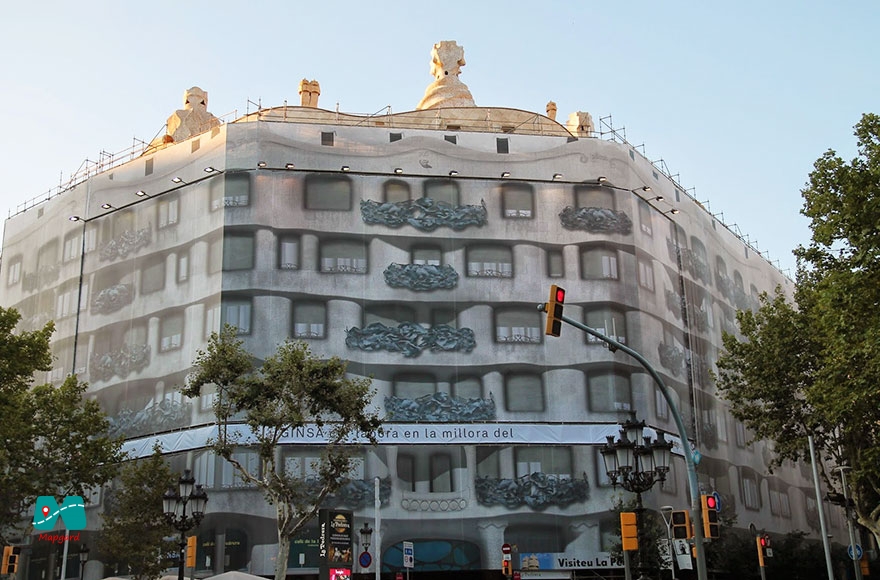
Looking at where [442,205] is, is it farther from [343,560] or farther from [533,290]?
[343,560]

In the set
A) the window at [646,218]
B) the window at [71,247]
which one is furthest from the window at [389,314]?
the window at [71,247]

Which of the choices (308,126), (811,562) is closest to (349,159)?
(308,126)

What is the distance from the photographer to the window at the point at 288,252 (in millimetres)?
47188

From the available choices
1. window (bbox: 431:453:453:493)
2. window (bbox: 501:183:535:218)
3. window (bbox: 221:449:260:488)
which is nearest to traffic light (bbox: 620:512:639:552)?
window (bbox: 431:453:453:493)

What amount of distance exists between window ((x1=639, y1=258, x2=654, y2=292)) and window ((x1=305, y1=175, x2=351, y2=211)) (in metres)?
14.6

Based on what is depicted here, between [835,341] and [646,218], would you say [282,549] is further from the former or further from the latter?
[646,218]

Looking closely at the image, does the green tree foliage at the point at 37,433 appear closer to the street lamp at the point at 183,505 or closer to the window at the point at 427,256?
the street lamp at the point at 183,505

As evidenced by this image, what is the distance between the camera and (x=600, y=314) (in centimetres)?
4884

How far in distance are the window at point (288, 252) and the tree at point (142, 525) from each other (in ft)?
34.1

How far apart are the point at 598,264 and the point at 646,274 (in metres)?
3.08

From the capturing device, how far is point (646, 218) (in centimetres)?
5247

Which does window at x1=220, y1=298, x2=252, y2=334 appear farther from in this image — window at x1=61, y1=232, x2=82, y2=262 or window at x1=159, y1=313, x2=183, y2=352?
window at x1=61, y1=232, x2=82, y2=262

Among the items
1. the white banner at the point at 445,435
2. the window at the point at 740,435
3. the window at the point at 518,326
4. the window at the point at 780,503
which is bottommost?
the window at the point at 780,503

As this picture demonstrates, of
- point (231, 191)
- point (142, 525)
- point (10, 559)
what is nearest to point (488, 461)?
point (142, 525)
